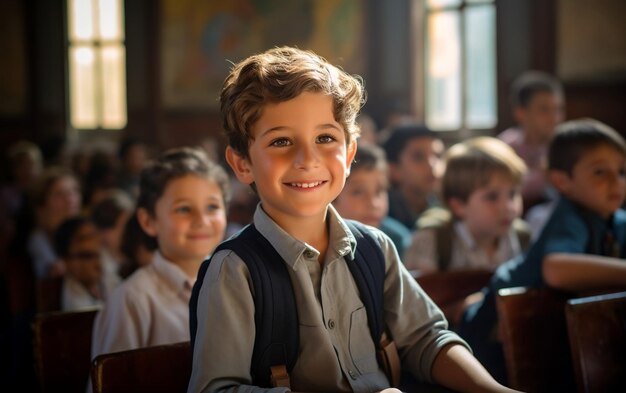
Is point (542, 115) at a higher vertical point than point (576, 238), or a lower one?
higher

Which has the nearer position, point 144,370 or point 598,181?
point 144,370

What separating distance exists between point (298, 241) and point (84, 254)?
8.73 ft

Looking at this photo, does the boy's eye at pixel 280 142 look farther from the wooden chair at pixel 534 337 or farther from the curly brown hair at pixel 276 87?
the wooden chair at pixel 534 337

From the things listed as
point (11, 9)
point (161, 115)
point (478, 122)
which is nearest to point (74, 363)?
point (478, 122)

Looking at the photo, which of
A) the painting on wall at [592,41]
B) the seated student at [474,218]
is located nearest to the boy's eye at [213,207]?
the seated student at [474,218]

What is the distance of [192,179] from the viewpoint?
2475 mm

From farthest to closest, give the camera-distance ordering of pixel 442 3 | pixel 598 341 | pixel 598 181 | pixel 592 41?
pixel 442 3 → pixel 592 41 → pixel 598 181 → pixel 598 341

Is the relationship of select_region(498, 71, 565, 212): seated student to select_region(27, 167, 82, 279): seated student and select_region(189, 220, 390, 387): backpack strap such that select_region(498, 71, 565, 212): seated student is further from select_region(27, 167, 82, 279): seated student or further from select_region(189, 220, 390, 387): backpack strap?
select_region(189, 220, 390, 387): backpack strap

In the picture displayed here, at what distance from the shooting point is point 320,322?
4.93ft

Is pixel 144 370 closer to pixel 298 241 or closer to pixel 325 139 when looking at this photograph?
pixel 298 241

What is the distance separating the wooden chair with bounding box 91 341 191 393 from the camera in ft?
5.51

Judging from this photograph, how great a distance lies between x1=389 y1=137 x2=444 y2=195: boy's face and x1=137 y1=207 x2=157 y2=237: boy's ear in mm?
2380

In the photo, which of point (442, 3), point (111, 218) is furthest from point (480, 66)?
point (111, 218)

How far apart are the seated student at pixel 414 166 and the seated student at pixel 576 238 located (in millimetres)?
1792
